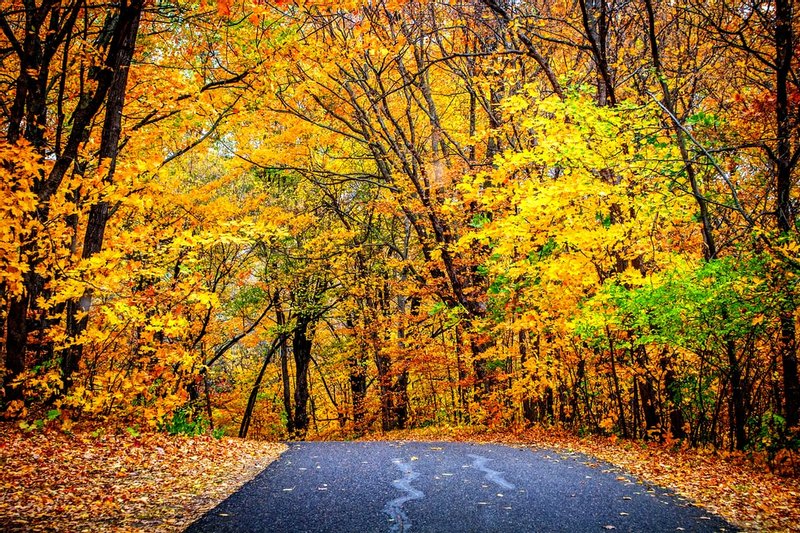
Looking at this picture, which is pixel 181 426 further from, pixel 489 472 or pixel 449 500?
pixel 449 500

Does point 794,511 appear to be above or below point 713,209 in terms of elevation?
below

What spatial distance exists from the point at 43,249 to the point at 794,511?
8.58 metres

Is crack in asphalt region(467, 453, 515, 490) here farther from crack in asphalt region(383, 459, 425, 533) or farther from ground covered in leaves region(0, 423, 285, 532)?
ground covered in leaves region(0, 423, 285, 532)

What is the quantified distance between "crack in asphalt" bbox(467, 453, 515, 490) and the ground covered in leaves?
111 inches

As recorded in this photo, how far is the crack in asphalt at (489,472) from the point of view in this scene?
20.3 ft

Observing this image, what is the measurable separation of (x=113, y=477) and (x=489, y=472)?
170 inches

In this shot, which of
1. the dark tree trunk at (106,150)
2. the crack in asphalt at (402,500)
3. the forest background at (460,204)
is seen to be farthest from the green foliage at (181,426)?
the crack in asphalt at (402,500)

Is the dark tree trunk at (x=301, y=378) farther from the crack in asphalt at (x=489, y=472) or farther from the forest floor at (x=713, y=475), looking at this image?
the crack in asphalt at (x=489, y=472)

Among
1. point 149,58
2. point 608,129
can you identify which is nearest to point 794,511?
point 608,129

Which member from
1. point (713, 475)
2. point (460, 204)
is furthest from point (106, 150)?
point (713, 475)

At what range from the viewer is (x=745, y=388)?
8.76 m

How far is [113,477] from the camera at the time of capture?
253 inches

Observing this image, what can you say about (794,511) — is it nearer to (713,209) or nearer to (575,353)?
(713,209)

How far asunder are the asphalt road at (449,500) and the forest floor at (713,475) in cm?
31
